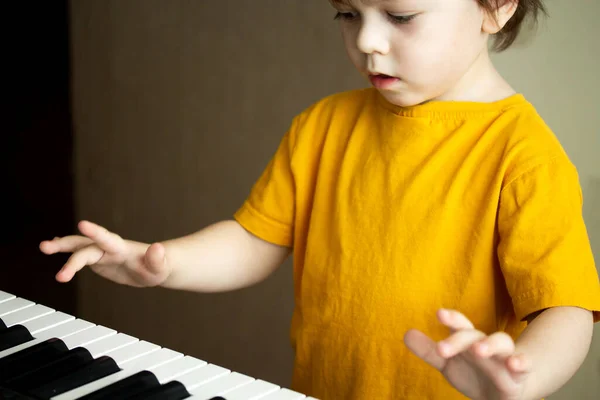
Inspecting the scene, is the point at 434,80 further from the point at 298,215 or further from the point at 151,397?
the point at 151,397

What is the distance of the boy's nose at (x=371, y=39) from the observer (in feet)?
2.90

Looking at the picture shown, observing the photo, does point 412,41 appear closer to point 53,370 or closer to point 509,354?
point 509,354

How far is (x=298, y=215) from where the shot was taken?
44.6 inches

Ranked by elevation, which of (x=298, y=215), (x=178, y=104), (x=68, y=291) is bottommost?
(x=68, y=291)

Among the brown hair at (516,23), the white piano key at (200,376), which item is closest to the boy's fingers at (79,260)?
the white piano key at (200,376)

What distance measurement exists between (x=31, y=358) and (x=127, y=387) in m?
0.11

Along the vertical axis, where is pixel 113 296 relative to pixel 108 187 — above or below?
below

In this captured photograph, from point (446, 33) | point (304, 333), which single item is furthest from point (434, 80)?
point (304, 333)

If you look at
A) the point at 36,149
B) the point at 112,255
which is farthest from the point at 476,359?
the point at 36,149

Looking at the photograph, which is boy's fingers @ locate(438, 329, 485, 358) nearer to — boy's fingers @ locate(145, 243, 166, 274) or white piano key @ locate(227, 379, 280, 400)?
white piano key @ locate(227, 379, 280, 400)

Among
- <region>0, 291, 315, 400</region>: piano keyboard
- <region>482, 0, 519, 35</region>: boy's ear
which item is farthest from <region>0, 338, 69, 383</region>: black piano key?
<region>482, 0, 519, 35</region>: boy's ear

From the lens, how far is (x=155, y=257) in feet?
3.04

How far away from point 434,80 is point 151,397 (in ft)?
1.63

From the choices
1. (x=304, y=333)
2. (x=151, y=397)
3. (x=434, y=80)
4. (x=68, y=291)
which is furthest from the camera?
(x=68, y=291)
